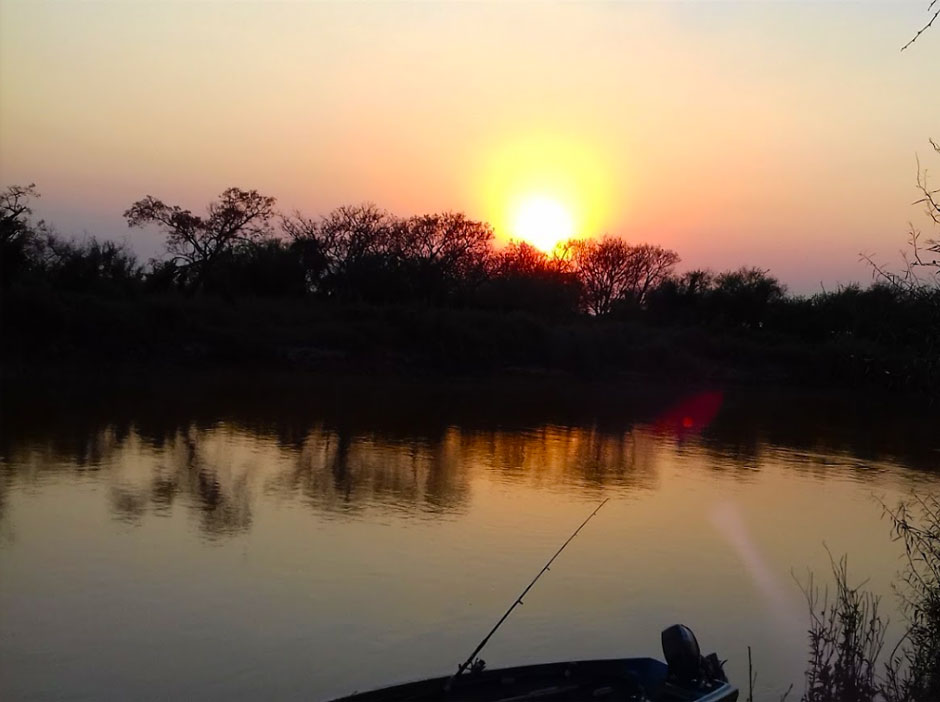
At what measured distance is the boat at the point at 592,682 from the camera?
6945mm

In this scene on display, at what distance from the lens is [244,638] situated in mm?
9812

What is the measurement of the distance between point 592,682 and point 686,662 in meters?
0.83

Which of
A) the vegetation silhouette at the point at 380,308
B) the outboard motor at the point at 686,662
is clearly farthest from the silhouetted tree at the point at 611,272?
the outboard motor at the point at 686,662

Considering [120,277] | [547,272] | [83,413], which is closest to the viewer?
[83,413]

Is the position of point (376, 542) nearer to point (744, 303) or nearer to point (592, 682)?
point (592, 682)

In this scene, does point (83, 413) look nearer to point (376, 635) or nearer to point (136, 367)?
point (136, 367)

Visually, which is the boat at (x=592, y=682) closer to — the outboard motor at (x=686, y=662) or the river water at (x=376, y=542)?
the outboard motor at (x=686, y=662)

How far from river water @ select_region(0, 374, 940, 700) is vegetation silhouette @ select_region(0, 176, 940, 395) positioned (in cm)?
912

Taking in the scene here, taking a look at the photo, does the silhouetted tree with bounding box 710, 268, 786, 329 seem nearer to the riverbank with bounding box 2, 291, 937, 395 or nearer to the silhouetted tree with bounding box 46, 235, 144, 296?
the riverbank with bounding box 2, 291, 937, 395

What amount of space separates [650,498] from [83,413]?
51.9 ft

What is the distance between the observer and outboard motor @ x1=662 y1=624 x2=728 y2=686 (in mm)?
7770

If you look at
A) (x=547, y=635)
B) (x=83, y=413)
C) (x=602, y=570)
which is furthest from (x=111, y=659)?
(x=83, y=413)

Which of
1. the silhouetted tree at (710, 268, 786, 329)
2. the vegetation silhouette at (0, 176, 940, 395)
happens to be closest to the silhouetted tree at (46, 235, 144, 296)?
the vegetation silhouette at (0, 176, 940, 395)

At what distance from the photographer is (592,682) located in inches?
297
